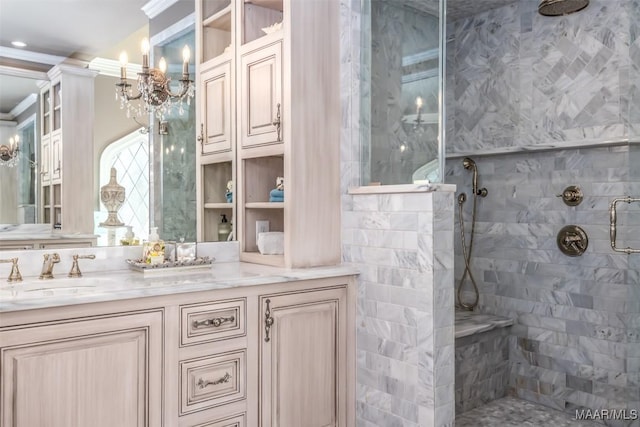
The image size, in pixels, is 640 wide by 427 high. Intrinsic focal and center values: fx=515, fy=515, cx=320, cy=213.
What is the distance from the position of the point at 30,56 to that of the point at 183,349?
147 cm

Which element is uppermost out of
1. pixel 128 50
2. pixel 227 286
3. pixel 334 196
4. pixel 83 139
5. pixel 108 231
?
pixel 128 50

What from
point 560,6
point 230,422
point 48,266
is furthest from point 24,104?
point 560,6

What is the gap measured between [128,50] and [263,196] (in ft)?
3.27

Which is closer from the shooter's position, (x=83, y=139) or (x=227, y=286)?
(x=227, y=286)

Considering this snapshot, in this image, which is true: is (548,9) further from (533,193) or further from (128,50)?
(128,50)

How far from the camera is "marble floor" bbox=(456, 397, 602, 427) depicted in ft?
9.84

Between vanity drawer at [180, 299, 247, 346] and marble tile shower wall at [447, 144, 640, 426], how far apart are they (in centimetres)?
191

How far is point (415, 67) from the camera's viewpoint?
238 centimetres

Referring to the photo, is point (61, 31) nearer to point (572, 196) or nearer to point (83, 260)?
point (83, 260)

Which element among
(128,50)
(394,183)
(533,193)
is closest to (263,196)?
(394,183)

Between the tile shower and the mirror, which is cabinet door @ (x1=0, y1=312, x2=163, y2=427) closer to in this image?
the mirror

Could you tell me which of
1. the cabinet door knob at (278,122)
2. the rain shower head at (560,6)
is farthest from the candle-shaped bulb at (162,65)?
the rain shower head at (560,6)

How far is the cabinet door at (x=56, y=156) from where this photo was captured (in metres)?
2.34

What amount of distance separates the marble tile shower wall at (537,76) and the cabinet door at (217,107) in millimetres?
1809
